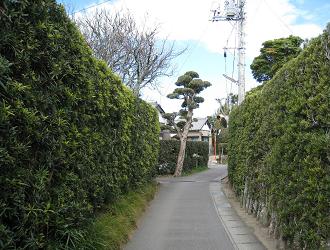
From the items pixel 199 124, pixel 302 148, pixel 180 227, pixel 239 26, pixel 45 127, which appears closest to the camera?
pixel 45 127

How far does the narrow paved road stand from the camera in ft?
23.7

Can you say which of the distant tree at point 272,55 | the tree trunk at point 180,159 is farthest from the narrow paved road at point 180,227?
the tree trunk at point 180,159

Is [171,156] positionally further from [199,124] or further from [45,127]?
[199,124]

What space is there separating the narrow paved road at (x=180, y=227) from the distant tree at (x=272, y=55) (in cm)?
1015

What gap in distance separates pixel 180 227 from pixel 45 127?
547cm

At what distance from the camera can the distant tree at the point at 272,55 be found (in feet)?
65.7

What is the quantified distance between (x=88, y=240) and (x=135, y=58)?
1628 centimetres

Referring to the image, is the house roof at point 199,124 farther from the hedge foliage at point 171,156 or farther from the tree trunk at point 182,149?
the tree trunk at point 182,149

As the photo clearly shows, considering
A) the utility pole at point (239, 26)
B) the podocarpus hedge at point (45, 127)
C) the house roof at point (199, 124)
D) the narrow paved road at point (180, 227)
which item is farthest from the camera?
the house roof at point (199, 124)

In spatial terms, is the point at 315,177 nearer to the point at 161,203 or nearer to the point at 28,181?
the point at 28,181

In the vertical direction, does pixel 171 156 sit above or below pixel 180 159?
above

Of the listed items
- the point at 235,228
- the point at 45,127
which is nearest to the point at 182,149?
the point at 235,228

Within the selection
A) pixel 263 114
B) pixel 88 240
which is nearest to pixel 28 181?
pixel 88 240

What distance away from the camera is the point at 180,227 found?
8734 mm
